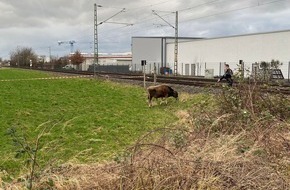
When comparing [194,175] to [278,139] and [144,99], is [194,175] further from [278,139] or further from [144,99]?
[144,99]

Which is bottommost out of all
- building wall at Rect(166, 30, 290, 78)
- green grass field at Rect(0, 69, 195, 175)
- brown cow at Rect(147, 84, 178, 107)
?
green grass field at Rect(0, 69, 195, 175)

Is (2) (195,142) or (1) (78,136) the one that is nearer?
(2) (195,142)

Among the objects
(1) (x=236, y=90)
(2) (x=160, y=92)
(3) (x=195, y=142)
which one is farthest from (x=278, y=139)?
(2) (x=160, y=92)

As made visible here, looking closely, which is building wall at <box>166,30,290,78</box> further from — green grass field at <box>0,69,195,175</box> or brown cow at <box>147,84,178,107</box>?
green grass field at <box>0,69,195,175</box>

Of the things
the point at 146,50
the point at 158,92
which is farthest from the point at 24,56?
the point at 158,92

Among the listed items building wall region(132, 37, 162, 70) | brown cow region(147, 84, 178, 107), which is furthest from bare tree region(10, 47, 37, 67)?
brown cow region(147, 84, 178, 107)

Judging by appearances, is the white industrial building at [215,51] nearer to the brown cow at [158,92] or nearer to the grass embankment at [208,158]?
the brown cow at [158,92]

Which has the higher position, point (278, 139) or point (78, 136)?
point (278, 139)

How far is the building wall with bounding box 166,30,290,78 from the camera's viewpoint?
177 ft

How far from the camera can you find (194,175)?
445 centimetres

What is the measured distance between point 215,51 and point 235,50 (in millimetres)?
6172

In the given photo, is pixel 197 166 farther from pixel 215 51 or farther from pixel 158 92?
pixel 215 51

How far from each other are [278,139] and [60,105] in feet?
43.5

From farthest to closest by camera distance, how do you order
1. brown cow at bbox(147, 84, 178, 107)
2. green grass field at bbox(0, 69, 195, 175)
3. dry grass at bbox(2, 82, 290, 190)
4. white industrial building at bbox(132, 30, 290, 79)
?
white industrial building at bbox(132, 30, 290, 79), brown cow at bbox(147, 84, 178, 107), green grass field at bbox(0, 69, 195, 175), dry grass at bbox(2, 82, 290, 190)
